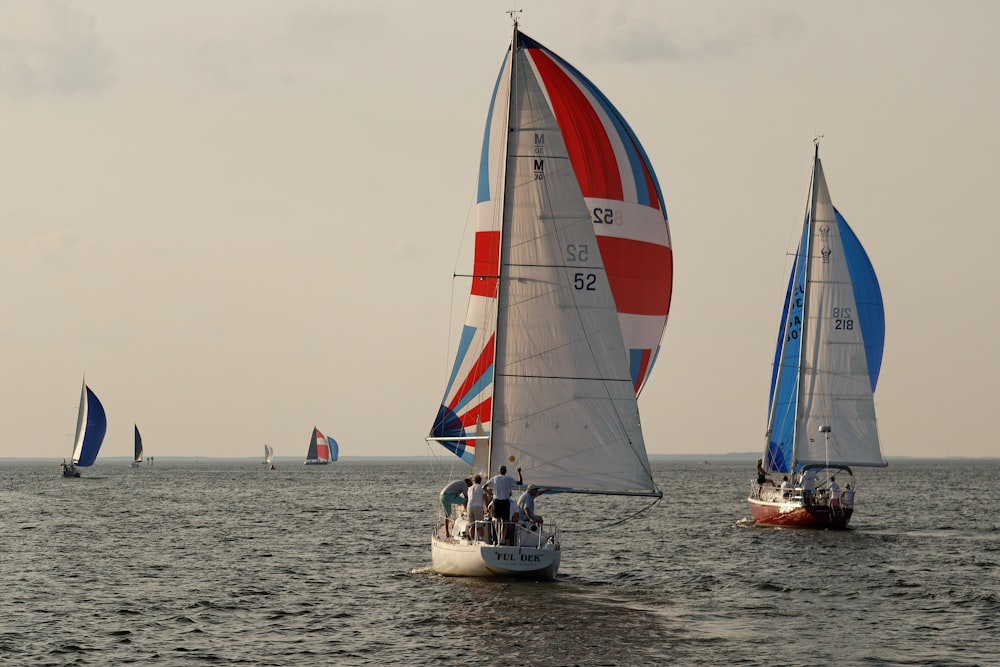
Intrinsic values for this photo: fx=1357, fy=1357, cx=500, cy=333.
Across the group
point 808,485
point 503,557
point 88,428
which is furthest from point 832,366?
point 88,428

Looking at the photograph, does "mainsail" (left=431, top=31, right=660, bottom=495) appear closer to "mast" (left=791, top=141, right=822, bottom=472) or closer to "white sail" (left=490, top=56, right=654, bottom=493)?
"white sail" (left=490, top=56, right=654, bottom=493)

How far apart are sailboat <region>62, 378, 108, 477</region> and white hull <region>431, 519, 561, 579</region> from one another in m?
83.7

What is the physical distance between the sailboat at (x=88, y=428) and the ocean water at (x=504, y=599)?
60186mm

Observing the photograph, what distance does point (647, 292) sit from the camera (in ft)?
105

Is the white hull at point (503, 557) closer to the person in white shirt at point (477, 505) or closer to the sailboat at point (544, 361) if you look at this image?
the sailboat at point (544, 361)

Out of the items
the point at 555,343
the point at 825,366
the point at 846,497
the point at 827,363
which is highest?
the point at 827,363

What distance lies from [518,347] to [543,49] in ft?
26.1

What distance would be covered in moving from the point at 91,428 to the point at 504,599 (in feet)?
293

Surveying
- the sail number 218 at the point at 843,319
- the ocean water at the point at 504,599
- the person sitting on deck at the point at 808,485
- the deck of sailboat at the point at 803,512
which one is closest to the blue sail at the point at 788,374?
the sail number 218 at the point at 843,319

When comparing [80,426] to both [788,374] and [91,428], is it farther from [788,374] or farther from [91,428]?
[788,374]

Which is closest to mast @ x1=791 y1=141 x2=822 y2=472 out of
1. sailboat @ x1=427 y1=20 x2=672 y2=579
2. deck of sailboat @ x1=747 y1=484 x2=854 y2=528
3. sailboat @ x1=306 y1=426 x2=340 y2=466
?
deck of sailboat @ x1=747 y1=484 x2=854 y2=528

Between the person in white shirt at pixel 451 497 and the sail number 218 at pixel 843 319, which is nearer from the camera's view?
the person in white shirt at pixel 451 497

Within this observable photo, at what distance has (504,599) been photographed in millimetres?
24453

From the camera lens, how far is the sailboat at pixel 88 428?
10550 centimetres
